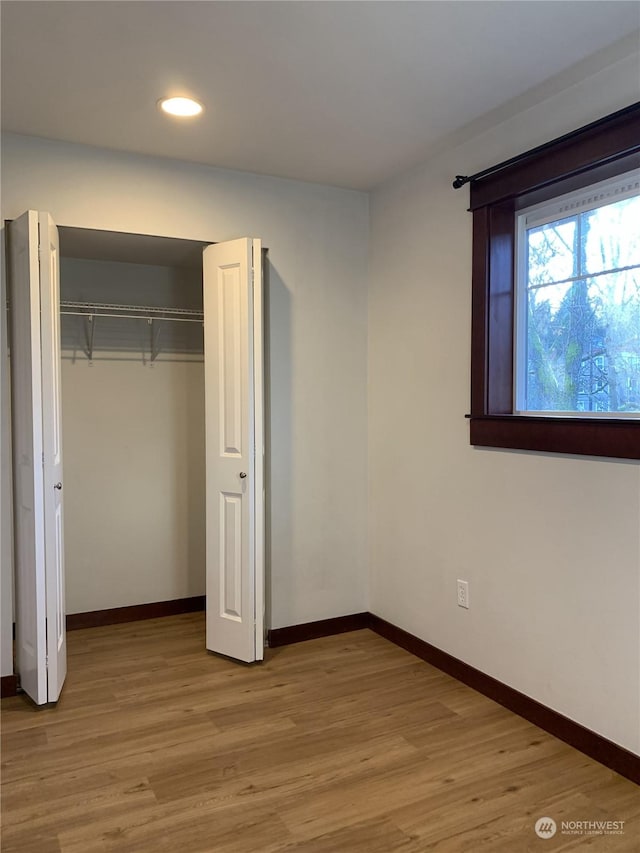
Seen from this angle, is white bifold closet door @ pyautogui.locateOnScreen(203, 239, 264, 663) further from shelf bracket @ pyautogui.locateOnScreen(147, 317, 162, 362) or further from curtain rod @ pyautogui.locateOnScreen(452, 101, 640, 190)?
curtain rod @ pyautogui.locateOnScreen(452, 101, 640, 190)

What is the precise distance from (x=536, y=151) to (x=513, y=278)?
0.53 m

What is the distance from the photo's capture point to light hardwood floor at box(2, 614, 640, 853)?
1.99 metres

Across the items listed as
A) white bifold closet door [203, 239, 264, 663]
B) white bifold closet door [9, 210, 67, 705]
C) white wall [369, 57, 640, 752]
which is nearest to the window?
white wall [369, 57, 640, 752]

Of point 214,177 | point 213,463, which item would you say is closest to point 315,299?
point 214,177

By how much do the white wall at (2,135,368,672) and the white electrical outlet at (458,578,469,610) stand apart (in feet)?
2.74

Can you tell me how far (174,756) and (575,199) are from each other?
263cm

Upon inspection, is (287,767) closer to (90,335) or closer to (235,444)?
(235,444)

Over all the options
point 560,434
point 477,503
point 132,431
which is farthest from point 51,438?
point 560,434

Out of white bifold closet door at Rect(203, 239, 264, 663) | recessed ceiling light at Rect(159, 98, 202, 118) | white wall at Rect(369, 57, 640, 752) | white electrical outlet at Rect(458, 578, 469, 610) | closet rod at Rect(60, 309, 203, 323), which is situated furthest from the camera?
closet rod at Rect(60, 309, 203, 323)

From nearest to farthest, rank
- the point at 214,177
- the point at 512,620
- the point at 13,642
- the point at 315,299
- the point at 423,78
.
A: the point at 423,78 → the point at 512,620 → the point at 13,642 → the point at 214,177 → the point at 315,299

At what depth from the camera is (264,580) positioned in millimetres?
3514

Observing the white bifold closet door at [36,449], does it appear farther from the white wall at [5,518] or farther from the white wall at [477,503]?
the white wall at [477,503]

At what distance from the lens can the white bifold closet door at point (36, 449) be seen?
8.89ft

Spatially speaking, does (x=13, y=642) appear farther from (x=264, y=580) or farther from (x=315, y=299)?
(x=315, y=299)
